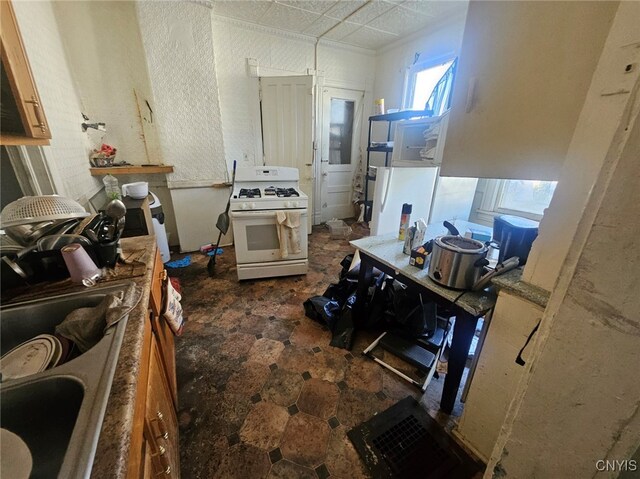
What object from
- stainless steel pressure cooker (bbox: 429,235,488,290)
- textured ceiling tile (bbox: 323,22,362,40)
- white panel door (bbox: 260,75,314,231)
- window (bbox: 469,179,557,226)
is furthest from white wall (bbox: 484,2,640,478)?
textured ceiling tile (bbox: 323,22,362,40)

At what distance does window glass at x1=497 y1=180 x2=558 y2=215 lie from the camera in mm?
2207

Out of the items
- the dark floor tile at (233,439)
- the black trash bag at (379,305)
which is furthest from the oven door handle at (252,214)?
the dark floor tile at (233,439)

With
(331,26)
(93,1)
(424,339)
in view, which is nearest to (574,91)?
(424,339)

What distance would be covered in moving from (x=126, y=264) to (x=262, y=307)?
126 cm

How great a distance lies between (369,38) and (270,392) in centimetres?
426

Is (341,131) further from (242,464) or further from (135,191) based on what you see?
(242,464)

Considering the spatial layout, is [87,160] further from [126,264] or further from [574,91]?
[574,91]

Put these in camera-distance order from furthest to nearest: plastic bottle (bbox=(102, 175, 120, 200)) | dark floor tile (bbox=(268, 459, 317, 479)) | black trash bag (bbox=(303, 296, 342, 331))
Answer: plastic bottle (bbox=(102, 175, 120, 200)) < black trash bag (bbox=(303, 296, 342, 331)) < dark floor tile (bbox=(268, 459, 317, 479))

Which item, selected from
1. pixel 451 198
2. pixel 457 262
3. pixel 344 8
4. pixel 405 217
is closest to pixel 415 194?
pixel 451 198

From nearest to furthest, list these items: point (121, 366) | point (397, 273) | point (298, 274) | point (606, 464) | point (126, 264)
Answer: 1. point (606, 464)
2. point (121, 366)
3. point (126, 264)
4. point (397, 273)
5. point (298, 274)

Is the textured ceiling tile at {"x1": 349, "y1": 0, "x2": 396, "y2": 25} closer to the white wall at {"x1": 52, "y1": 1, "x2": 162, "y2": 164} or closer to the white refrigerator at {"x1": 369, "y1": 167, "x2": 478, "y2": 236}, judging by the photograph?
the white refrigerator at {"x1": 369, "y1": 167, "x2": 478, "y2": 236}

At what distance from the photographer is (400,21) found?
9.62ft

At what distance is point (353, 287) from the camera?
6.79 ft

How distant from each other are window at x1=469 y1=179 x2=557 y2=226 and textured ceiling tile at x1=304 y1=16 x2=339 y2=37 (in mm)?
2548
